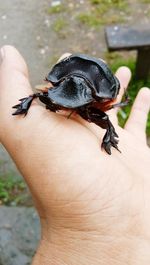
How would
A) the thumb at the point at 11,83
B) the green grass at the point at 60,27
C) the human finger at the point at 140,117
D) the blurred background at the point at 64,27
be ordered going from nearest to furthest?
the thumb at the point at 11,83
the human finger at the point at 140,117
the blurred background at the point at 64,27
the green grass at the point at 60,27

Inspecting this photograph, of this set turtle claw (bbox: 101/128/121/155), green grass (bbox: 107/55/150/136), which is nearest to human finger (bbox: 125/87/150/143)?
turtle claw (bbox: 101/128/121/155)

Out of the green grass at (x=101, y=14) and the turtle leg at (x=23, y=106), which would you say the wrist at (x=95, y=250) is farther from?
the green grass at (x=101, y=14)

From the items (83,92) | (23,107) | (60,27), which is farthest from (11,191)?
(60,27)

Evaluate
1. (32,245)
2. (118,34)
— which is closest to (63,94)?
(32,245)

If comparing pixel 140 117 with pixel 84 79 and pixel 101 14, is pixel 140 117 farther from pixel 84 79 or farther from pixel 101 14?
pixel 101 14

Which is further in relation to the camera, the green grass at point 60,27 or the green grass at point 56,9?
the green grass at point 56,9

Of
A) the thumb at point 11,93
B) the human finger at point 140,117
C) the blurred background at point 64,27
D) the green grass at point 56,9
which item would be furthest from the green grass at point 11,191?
the green grass at point 56,9
